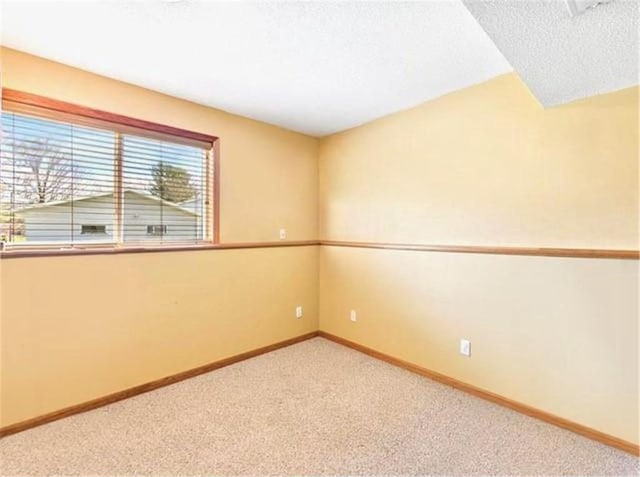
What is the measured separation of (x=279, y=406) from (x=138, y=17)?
2.41m

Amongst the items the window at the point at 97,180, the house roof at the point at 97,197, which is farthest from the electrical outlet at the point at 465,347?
the house roof at the point at 97,197

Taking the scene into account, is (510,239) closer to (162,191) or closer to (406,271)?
(406,271)

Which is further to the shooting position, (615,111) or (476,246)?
(476,246)

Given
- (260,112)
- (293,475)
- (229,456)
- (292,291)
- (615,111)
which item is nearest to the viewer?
(293,475)

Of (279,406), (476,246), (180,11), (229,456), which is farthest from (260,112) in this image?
(229,456)

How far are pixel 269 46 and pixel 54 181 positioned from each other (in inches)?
64.0

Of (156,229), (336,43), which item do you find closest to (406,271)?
(336,43)

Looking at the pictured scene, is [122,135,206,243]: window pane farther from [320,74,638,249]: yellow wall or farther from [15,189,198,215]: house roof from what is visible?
[320,74,638,249]: yellow wall

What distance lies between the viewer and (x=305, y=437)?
6.13ft

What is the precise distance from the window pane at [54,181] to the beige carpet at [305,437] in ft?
3.96

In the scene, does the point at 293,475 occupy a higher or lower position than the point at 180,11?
lower

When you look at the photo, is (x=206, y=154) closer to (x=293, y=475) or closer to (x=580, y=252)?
(x=293, y=475)

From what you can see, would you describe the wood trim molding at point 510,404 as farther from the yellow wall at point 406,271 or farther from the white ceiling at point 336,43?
the white ceiling at point 336,43

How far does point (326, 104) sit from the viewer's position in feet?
8.96
